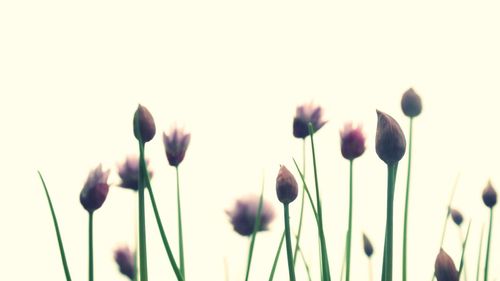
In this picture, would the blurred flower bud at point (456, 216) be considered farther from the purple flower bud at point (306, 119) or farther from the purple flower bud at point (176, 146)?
the purple flower bud at point (176, 146)

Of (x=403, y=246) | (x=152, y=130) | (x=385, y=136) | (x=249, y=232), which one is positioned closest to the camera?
(x=385, y=136)

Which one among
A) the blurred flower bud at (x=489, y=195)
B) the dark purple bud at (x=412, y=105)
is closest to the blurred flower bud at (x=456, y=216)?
the blurred flower bud at (x=489, y=195)

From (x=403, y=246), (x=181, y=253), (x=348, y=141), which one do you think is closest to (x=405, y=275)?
(x=403, y=246)

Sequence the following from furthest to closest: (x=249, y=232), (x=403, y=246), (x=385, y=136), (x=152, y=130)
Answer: (x=249, y=232), (x=403, y=246), (x=152, y=130), (x=385, y=136)

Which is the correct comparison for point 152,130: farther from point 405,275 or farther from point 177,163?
point 405,275

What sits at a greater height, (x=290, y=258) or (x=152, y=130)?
(x=152, y=130)

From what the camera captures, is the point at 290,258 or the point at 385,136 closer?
the point at 385,136
